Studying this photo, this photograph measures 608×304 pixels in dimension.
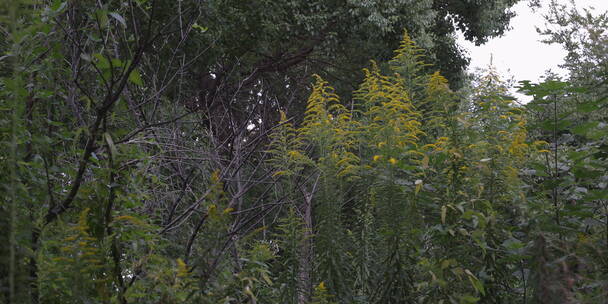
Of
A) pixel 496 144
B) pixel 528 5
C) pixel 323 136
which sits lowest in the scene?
pixel 496 144

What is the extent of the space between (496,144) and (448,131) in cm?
32

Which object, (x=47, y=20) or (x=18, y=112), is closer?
(x=18, y=112)

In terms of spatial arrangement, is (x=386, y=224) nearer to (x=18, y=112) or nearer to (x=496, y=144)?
(x=496, y=144)

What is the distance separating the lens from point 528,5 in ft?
47.0

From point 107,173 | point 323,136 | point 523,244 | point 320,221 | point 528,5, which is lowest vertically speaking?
point 523,244

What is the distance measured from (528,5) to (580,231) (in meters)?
12.8

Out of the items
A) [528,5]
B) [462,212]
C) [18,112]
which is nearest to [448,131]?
[462,212]

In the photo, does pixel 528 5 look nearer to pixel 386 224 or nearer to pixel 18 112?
pixel 386 224

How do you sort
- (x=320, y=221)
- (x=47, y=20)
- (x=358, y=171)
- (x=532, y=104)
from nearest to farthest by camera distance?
(x=47, y=20) < (x=532, y=104) < (x=320, y=221) < (x=358, y=171)

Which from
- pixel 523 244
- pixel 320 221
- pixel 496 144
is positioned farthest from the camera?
pixel 320 221

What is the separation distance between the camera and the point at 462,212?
311cm


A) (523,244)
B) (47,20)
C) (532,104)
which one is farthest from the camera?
(532,104)

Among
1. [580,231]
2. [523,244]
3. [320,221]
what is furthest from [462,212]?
[320,221]

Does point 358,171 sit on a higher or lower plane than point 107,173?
higher
